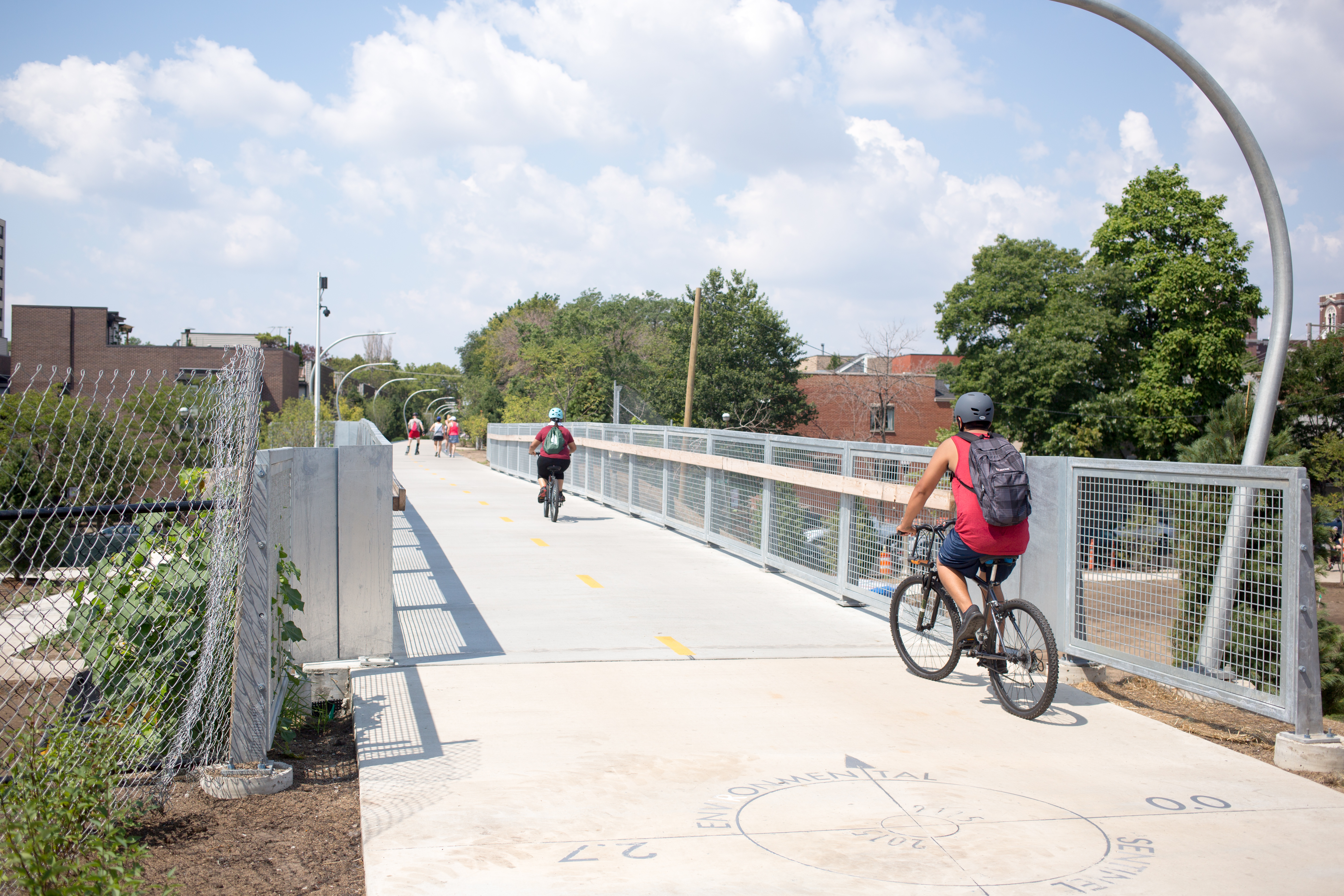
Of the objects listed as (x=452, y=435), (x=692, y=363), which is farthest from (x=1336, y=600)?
(x=452, y=435)

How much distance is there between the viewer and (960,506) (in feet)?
19.1

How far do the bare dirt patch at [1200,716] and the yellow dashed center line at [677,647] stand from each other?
2.54m

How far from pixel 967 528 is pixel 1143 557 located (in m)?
1.01

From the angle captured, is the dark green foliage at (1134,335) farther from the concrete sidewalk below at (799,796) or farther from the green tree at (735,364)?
the concrete sidewalk below at (799,796)

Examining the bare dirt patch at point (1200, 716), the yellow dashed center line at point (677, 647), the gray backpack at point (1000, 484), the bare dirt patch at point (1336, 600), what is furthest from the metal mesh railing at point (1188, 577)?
the bare dirt patch at point (1336, 600)

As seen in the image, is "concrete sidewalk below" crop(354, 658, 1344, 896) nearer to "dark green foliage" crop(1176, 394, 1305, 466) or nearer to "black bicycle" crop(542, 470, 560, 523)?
"dark green foliage" crop(1176, 394, 1305, 466)

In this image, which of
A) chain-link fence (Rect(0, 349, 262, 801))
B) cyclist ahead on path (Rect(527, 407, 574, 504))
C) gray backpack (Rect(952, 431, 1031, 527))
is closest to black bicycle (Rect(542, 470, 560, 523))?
cyclist ahead on path (Rect(527, 407, 574, 504))

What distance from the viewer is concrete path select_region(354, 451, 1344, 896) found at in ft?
12.0

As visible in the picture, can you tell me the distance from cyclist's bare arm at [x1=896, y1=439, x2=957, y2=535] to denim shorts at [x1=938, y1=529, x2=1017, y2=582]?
30cm

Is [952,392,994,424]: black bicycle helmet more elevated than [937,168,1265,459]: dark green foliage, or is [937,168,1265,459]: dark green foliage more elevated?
[937,168,1265,459]: dark green foliage

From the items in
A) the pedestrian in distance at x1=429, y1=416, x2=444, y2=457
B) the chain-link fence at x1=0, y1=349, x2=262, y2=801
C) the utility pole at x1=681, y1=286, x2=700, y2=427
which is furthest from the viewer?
the pedestrian in distance at x1=429, y1=416, x2=444, y2=457

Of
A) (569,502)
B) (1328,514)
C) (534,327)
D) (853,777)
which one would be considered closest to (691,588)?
(853,777)

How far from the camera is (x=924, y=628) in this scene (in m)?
6.56

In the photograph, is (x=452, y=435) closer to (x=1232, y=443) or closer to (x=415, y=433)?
(x=415, y=433)
